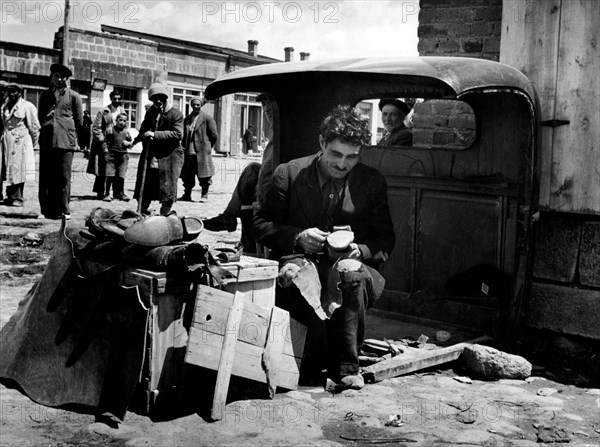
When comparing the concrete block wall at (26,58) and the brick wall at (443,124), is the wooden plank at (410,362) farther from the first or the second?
the concrete block wall at (26,58)

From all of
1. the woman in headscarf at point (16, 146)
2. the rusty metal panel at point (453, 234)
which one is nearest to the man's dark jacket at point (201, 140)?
the woman in headscarf at point (16, 146)

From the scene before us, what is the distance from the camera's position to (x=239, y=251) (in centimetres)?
489

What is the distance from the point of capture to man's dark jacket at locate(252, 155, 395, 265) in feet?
17.7

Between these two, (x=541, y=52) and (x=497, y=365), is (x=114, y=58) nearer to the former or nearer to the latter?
(x=541, y=52)

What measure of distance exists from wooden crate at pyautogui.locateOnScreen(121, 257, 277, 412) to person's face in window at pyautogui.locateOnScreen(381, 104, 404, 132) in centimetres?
509

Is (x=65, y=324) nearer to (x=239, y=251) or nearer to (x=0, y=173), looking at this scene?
(x=239, y=251)

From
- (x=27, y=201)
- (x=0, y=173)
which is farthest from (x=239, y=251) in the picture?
(x=27, y=201)

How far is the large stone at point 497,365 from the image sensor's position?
5.52 meters

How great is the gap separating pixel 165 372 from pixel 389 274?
10.3ft

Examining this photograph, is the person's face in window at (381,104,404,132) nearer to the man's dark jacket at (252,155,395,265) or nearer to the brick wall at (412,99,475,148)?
the brick wall at (412,99,475,148)

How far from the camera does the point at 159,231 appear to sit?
4586mm

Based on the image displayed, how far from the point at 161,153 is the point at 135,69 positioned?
24.1 m

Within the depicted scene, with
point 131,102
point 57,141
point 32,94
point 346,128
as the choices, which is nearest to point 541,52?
point 346,128


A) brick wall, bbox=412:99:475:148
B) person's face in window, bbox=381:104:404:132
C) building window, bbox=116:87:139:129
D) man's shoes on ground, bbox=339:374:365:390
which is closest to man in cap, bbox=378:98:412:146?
person's face in window, bbox=381:104:404:132
